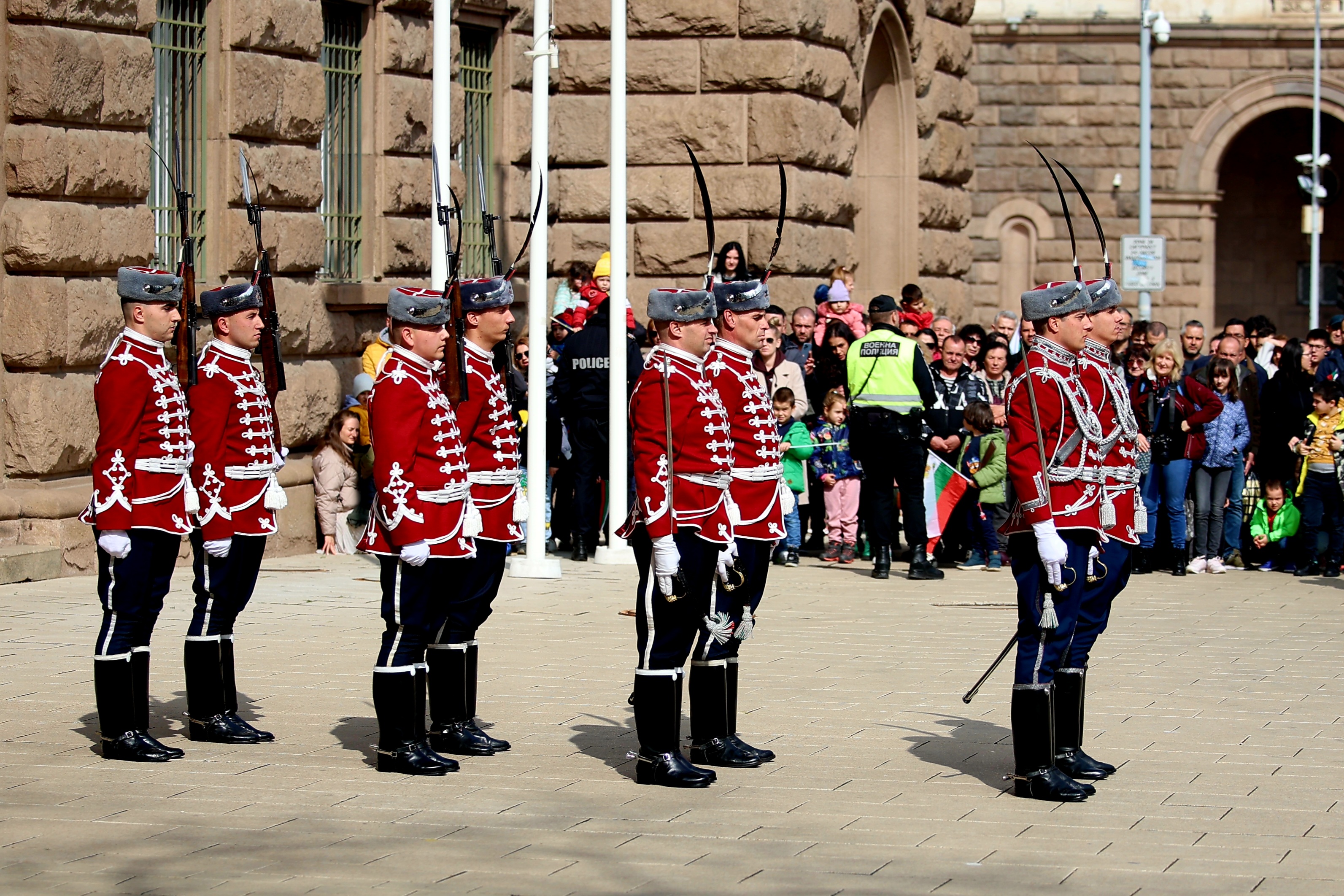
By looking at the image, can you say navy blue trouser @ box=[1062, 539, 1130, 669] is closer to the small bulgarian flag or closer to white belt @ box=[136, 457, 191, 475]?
white belt @ box=[136, 457, 191, 475]

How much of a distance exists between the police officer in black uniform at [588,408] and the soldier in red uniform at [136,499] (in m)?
6.81

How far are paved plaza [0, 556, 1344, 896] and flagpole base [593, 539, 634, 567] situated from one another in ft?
7.77

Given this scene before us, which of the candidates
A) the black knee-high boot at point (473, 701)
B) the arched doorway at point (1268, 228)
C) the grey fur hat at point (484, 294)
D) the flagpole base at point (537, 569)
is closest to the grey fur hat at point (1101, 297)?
the grey fur hat at point (484, 294)

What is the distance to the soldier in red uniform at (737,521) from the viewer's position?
8242 mm

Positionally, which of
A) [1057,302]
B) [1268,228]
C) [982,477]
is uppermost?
[1268,228]

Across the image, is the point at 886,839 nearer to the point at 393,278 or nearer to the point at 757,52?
the point at 393,278

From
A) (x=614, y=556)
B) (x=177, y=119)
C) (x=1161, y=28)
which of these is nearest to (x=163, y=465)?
(x=177, y=119)

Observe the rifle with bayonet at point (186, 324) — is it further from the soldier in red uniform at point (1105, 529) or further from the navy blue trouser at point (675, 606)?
the soldier in red uniform at point (1105, 529)

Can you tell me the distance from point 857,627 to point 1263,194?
101ft

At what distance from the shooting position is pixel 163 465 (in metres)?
8.39

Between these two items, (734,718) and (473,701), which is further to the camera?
Answer: (473,701)

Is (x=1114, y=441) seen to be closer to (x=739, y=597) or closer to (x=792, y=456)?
(x=739, y=597)

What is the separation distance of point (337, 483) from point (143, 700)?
21.5 ft

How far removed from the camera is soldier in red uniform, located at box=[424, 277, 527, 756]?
8.40 meters
